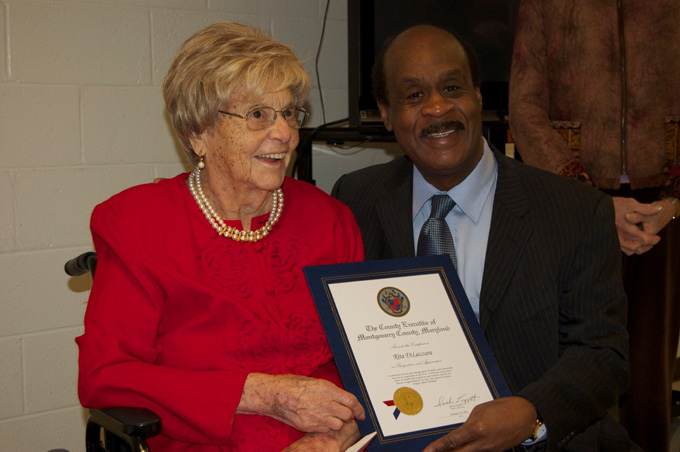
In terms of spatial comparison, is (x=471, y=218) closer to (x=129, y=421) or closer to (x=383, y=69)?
(x=383, y=69)

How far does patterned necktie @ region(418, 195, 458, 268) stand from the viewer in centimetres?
186

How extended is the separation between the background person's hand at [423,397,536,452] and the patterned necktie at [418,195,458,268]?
0.43m

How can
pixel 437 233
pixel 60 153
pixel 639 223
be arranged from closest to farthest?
pixel 437 233 < pixel 639 223 < pixel 60 153

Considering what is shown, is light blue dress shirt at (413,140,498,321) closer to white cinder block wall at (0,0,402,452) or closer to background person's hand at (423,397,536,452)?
background person's hand at (423,397,536,452)

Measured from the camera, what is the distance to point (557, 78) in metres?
2.45

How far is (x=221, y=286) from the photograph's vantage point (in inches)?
64.1

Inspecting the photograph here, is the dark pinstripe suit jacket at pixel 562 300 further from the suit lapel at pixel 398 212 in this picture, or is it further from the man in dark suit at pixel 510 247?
the suit lapel at pixel 398 212

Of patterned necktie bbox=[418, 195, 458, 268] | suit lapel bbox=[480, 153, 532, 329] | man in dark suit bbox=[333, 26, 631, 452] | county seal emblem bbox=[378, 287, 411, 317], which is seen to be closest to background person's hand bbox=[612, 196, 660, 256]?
man in dark suit bbox=[333, 26, 631, 452]

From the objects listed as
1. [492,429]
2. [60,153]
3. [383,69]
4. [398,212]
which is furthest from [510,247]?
[60,153]

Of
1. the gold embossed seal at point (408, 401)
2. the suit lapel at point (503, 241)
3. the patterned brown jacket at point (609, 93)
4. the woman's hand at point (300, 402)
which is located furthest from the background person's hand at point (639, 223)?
the woman's hand at point (300, 402)

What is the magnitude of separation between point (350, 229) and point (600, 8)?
1206mm

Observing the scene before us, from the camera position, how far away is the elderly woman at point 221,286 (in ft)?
4.97

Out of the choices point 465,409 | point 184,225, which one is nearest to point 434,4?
point 184,225

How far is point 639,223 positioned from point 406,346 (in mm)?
1068
